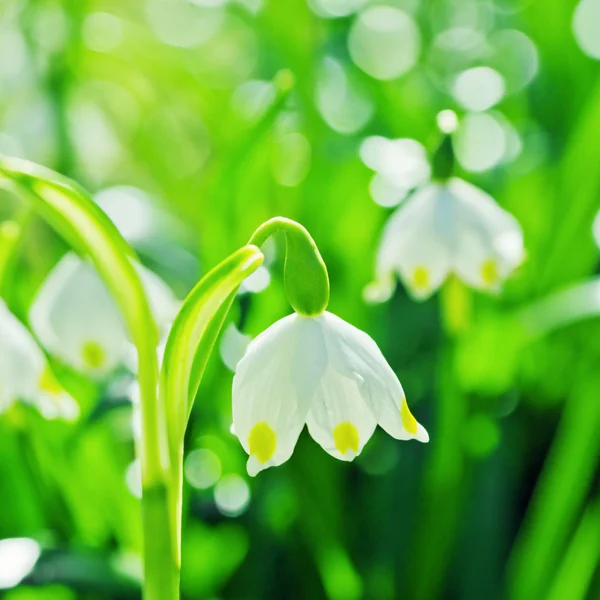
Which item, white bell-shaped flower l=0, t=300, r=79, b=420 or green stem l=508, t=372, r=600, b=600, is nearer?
white bell-shaped flower l=0, t=300, r=79, b=420

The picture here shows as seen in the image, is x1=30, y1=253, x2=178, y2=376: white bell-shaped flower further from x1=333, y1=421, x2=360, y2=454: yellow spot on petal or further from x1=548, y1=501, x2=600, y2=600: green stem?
x1=548, y1=501, x2=600, y2=600: green stem

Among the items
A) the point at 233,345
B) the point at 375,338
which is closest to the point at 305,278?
the point at 233,345

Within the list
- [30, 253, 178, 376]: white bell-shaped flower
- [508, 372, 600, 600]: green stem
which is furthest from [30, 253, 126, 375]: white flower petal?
[508, 372, 600, 600]: green stem

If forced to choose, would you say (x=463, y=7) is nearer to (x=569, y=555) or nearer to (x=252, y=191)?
(x=252, y=191)

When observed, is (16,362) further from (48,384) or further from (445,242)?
(445,242)

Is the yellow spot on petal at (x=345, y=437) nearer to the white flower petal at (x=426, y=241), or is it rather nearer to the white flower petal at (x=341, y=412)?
the white flower petal at (x=341, y=412)
